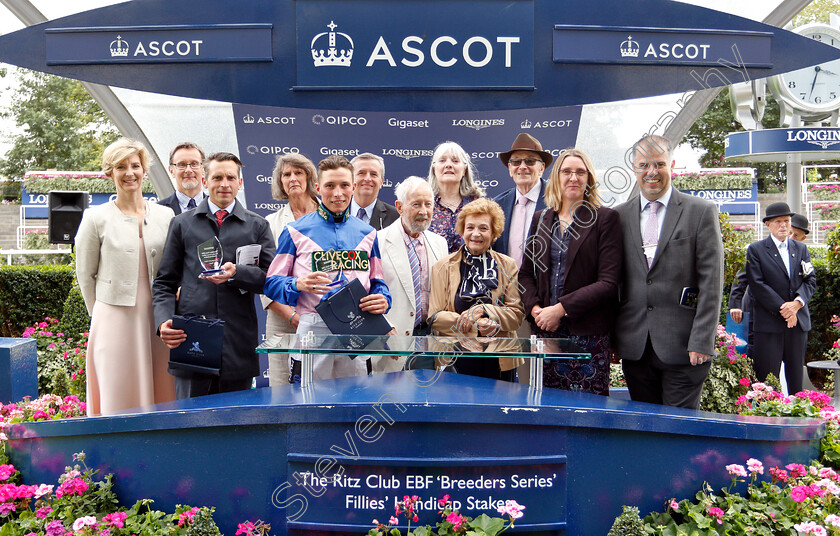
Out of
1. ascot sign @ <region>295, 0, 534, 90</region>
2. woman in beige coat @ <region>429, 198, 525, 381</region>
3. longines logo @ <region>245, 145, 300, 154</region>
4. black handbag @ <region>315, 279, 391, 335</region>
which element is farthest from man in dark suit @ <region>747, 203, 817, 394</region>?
black handbag @ <region>315, 279, 391, 335</region>

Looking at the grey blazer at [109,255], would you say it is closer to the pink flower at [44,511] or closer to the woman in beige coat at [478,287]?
the pink flower at [44,511]

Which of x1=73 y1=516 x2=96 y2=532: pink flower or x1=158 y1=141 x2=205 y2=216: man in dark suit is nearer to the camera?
x1=73 y1=516 x2=96 y2=532: pink flower

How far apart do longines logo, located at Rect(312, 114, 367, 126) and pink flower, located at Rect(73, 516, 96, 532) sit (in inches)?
151

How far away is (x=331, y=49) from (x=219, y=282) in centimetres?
141

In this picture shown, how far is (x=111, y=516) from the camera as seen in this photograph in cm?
285

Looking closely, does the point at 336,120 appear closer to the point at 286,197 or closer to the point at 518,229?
the point at 286,197

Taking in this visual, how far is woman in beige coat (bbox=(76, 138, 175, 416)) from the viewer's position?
4105 millimetres

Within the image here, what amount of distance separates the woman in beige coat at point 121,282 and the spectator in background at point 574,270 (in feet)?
6.63

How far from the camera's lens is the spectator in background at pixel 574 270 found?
386cm

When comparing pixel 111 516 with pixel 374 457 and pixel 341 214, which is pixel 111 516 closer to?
pixel 374 457

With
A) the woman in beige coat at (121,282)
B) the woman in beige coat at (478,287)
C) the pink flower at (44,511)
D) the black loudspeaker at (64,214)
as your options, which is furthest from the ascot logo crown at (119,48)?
the black loudspeaker at (64,214)

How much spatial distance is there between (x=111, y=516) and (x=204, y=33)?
259 centimetres

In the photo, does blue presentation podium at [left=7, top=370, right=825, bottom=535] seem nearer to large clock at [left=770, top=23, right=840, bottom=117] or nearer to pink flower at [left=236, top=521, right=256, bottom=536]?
pink flower at [left=236, top=521, right=256, bottom=536]

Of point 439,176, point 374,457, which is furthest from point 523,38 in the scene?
point 374,457
